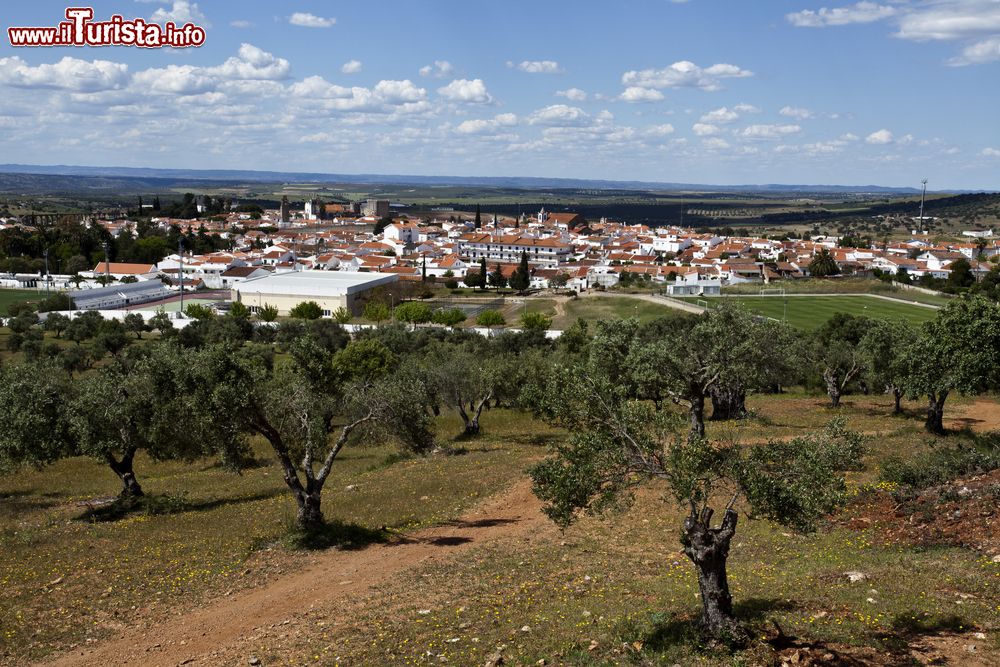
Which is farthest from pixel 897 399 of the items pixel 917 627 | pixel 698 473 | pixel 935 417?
pixel 698 473

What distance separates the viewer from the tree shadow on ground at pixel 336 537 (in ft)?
63.2

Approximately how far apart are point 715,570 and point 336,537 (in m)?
10.2

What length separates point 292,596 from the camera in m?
16.2

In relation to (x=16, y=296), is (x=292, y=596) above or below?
above

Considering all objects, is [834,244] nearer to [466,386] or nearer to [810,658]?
[466,386]

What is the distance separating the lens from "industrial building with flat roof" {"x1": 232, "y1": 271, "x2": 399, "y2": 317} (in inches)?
4138

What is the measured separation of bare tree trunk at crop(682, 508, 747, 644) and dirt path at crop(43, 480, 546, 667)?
6968 mm

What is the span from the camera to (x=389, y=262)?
147 meters

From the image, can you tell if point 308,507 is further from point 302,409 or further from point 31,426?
point 31,426

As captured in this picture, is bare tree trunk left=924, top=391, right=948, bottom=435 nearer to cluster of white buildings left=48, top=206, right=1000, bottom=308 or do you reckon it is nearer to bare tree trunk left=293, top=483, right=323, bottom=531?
bare tree trunk left=293, top=483, right=323, bottom=531

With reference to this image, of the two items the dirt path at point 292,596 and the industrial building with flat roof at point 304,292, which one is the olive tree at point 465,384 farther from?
the industrial building with flat roof at point 304,292

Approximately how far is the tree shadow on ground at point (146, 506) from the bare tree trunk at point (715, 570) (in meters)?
16.5

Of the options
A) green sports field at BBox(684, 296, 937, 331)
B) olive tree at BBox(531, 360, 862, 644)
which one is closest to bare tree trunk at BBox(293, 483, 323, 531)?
olive tree at BBox(531, 360, 862, 644)

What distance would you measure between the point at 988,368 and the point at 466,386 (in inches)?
772
